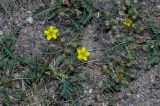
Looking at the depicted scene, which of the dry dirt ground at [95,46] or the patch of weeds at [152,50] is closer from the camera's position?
the dry dirt ground at [95,46]

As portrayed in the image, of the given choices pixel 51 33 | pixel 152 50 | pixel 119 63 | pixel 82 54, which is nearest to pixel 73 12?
pixel 51 33

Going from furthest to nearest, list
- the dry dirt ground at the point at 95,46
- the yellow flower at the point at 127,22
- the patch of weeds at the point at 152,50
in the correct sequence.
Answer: the yellow flower at the point at 127,22 < the patch of weeds at the point at 152,50 < the dry dirt ground at the point at 95,46

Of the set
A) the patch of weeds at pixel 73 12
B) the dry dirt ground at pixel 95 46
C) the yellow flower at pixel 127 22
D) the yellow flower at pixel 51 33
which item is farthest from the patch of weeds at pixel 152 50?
the yellow flower at pixel 51 33

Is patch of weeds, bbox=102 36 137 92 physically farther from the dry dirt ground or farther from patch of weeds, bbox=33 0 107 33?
patch of weeds, bbox=33 0 107 33

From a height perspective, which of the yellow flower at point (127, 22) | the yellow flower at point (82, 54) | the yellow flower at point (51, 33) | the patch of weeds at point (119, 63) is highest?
the yellow flower at point (51, 33)

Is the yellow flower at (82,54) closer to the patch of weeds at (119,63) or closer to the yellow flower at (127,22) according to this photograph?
the patch of weeds at (119,63)

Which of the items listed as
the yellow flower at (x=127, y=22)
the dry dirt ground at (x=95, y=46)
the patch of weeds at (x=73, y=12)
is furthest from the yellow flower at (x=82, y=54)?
the yellow flower at (x=127, y=22)

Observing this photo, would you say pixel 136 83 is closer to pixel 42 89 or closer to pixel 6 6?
pixel 42 89

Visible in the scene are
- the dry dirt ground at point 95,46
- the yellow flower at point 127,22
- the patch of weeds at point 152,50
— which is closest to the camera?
the dry dirt ground at point 95,46

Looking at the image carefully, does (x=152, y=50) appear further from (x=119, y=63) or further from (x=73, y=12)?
(x=73, y=12)

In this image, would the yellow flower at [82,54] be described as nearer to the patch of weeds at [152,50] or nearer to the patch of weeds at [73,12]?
the patch of weeds at [73,12]

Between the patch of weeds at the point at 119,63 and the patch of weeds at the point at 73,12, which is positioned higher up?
the patch of weeds at the point at 73,12
